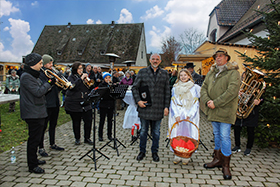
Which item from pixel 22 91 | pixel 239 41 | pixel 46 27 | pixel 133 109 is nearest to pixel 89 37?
pixel 46 27

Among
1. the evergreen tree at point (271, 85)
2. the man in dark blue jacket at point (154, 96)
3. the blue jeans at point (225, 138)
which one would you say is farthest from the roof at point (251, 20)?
the blue jeans at point (225, 138)

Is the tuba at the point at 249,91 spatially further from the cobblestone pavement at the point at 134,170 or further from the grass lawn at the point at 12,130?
the grass lawn at the point at 12,130

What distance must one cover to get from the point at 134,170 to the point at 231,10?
17090 mm

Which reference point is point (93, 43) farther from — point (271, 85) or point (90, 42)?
point (271, 85)

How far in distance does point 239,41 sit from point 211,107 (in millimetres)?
9350

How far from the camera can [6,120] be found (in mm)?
8188

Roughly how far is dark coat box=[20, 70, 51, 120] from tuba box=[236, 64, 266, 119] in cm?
433

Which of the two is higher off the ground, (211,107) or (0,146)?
(211,107)

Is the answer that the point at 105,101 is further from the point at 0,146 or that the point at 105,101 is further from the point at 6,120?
the point at 6,120

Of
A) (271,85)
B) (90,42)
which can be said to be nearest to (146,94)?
(271,85)

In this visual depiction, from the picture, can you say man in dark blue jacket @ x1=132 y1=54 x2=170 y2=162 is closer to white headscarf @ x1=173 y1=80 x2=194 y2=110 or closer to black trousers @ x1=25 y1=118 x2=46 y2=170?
white headscarf @ x1=173 y1=80 x2=194 y2=110

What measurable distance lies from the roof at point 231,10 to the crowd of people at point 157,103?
13.1 m

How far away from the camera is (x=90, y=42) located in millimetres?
32844

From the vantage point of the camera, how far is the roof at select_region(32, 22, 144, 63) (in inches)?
1222
